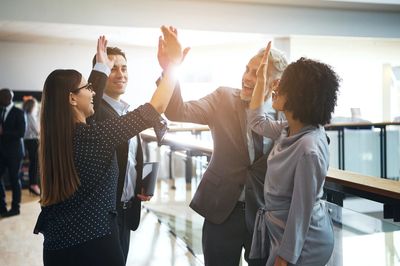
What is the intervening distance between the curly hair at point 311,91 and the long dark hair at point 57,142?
2.32 ft

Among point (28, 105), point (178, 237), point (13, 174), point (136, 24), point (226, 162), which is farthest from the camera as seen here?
point (28, 105)

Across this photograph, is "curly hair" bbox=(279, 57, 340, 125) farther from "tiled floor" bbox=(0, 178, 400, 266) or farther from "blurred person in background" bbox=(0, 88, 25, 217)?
"blurred person in background" bbox=(0, 88, 25, 217)

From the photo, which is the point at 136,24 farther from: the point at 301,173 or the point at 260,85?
the point at 301,173

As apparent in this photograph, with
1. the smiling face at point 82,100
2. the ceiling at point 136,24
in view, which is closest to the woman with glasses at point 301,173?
the smiling face at point 82,100

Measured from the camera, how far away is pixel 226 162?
1734 mm

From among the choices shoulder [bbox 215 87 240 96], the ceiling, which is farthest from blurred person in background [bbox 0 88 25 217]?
shoulder [bbox 215 87 240 96]

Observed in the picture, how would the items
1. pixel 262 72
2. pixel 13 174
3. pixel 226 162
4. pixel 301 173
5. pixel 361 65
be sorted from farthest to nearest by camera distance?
pixel 361 65 → pixel 13 174 → pixel 226 162 → pixel 262 72 → pixel 301 173

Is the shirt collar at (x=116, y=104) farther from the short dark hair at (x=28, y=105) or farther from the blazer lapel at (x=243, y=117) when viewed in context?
the short dark hair at (x=28, y=105)

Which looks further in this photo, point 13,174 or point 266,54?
point 13,174

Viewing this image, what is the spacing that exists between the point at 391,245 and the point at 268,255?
58 cm

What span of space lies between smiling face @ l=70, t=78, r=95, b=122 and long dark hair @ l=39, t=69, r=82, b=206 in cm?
2

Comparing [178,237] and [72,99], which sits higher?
[72,99]

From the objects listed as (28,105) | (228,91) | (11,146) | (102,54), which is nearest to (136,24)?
(28,105)

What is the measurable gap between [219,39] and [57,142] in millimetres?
7516
